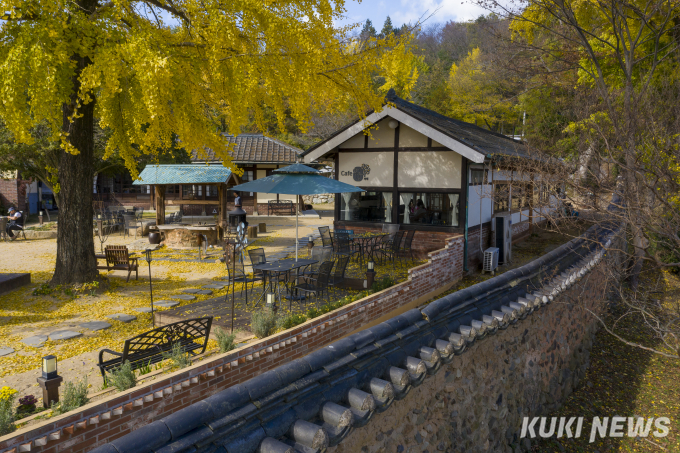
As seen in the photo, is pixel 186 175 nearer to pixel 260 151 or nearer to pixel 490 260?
pixel 490 260

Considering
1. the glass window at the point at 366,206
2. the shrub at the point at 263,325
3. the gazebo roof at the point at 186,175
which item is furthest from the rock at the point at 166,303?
the gazebo roof at the point at 186,175

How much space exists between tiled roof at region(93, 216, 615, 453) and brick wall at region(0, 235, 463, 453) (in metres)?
1.46

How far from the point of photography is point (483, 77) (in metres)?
31.5

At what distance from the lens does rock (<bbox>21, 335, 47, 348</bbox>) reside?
21.9ft

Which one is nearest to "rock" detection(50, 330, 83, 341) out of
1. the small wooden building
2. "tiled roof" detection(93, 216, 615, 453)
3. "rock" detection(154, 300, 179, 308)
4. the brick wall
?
"rock" detection(154, 300, 179, 308)

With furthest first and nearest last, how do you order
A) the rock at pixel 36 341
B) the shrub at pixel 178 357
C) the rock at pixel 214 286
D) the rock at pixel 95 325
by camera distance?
1. the rock at pixel 214 286
2. the rock at pixel 95 325
3. the rock at pixel 36 341
4. the shrub at pixel 178 357

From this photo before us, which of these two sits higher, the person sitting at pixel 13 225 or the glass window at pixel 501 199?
the glass window at pixel 501 199

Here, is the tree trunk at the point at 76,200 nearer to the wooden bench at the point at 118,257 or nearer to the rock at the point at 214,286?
the wooden bench at the point at 118,257

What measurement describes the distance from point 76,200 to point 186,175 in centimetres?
651

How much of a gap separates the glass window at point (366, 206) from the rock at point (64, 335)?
8321 mm

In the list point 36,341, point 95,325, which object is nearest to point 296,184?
point 95,325

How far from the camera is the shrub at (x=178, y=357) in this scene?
4984 millimetres

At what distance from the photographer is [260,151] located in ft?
87.4

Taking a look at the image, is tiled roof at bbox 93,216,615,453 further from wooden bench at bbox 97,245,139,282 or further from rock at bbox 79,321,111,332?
wooden bench at bbox 97,245,139,282
